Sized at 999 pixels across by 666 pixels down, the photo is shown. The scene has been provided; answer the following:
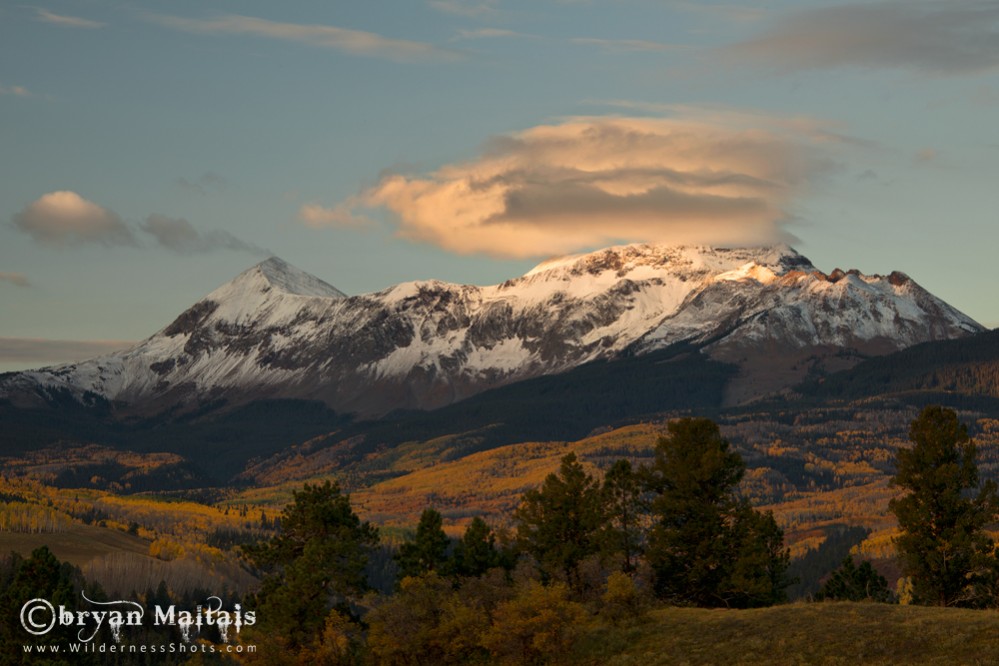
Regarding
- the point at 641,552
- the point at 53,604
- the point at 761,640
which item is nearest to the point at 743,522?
the point at 641,552

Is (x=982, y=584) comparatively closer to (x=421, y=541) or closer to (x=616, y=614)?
(x=616, y=614)

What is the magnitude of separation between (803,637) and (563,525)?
3100 centimetres

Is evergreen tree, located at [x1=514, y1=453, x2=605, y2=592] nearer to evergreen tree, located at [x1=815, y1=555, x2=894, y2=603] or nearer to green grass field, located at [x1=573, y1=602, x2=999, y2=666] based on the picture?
green grass field, located at [x1=573, y1=602, x2=999, y2=666]

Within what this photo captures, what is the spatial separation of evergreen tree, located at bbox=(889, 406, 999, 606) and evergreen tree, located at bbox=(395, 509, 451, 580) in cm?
3886

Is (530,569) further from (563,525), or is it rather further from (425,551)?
(425,551)

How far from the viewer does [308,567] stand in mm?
108875

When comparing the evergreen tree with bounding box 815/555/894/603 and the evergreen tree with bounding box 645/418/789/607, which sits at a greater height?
the evergreen tree with bounding box 645/418/789/607

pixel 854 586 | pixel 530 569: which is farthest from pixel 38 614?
pixel 854 586

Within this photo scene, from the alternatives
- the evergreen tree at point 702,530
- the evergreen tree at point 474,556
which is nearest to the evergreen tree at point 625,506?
the evergreen tree at point 702,530

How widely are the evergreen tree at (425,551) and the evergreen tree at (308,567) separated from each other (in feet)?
14.6

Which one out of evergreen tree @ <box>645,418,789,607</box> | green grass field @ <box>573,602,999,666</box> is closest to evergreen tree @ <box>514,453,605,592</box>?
evergreen tree @ <box>645,418,789,607</box>

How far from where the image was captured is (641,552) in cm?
12081

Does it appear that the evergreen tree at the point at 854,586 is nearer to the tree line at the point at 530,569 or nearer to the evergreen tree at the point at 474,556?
the tree line at the point at 530,569

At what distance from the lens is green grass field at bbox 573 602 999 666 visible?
85750 mm
